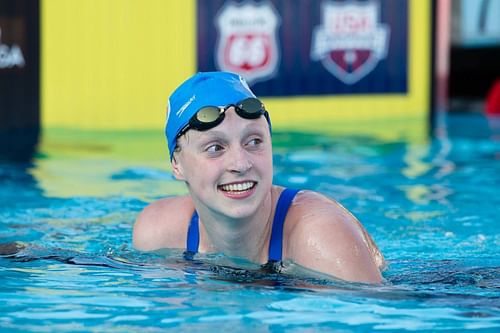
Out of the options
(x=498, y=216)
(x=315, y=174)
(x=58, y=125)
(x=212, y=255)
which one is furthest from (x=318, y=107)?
(x=212, y=255)

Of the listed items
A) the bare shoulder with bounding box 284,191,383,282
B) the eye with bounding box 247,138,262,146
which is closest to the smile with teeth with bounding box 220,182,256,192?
the eye with bounding box 247,138,262,146

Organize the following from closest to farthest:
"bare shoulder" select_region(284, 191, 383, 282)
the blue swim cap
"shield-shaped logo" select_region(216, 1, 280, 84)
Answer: "bare shoulder" select_region(284, 191, 383, 282) → the blue swim cap → "shield-shaped logo" select_region(216, 1, 280, 84)

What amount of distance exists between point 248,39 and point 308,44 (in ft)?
2.47

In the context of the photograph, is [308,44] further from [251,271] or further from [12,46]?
[251,271]

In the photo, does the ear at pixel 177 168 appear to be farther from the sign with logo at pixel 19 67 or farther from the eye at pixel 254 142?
the sign with logo at pixel 19 67

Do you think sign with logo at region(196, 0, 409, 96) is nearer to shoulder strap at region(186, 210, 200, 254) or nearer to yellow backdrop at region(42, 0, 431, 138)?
yellow backdrop at region(42, 0, 431, 138)

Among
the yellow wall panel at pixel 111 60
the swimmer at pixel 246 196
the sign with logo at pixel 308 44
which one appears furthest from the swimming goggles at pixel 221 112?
the sign with logo at pixel 308 44

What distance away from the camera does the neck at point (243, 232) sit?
3793 mm

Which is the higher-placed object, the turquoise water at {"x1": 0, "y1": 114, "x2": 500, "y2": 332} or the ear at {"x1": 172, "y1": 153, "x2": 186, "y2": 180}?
the ear at {"x1": 172, "y1": 153, "x2": 186, "y2": 180}

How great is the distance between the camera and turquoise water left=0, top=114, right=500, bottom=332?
361cm

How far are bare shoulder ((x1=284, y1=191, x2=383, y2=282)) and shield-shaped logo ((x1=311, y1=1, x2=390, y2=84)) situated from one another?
764 centimetres

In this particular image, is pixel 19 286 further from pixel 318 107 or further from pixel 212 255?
pixel 318 107

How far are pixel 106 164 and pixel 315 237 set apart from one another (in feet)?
15.2

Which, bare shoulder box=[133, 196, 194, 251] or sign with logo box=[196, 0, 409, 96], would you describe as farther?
sign with logo box=[196, 0, 409, 96]
